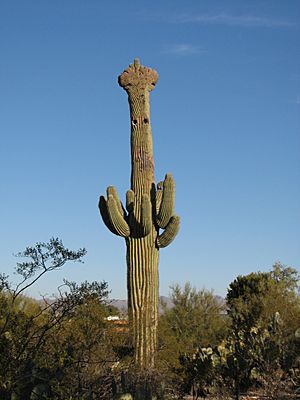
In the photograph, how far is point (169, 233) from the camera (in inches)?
518

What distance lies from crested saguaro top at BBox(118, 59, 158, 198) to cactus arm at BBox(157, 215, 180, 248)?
1026 mm

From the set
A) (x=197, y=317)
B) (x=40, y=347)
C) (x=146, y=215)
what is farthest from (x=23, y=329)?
(x=197, y=317)

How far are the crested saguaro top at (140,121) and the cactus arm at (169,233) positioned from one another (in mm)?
1026

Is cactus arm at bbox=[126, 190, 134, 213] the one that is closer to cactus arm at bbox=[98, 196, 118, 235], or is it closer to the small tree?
cactus arm at bbox=[98, 196, 118, 235]

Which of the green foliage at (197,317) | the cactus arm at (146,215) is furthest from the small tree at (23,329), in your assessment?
the green foliage at (197,317)

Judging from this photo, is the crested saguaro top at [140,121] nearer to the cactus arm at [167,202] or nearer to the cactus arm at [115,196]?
the cactus arm at [115,196]

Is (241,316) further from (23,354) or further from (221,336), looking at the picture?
(23,354)

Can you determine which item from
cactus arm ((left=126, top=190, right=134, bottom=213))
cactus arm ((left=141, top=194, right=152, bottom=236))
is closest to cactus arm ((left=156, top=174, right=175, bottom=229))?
cactus arm ((left=141, top=194, right=152, bottom=236))

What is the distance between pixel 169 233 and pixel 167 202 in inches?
25.3

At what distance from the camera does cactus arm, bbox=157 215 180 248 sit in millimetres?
12992

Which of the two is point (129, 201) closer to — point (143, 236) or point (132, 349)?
point (143, 236)

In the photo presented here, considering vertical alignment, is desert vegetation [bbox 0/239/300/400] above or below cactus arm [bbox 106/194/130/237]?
below

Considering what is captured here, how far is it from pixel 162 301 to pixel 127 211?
11.2m

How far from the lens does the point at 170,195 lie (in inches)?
517
